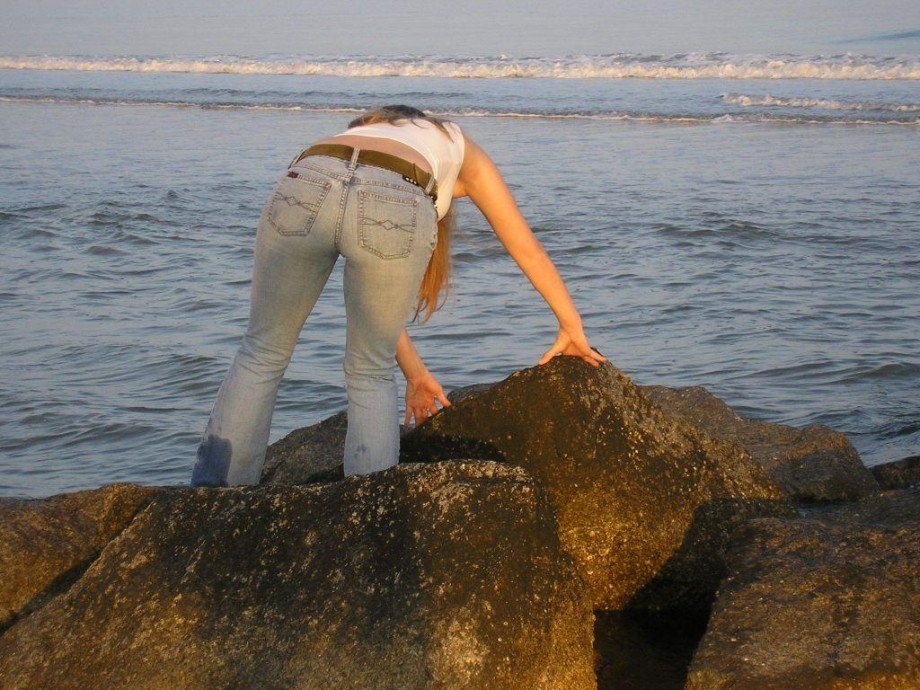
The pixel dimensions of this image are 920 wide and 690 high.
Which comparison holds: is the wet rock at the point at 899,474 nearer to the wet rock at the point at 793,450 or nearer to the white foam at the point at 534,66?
the wet rock at the point at 793,450

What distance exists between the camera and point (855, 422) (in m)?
6.32

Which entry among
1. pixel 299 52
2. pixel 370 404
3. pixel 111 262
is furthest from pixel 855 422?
pixel 299 52

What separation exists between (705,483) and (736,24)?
120 ft

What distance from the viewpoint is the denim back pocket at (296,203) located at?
131 inches

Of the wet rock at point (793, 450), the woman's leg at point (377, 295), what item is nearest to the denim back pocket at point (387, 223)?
the woman's leg at point (377, 295)

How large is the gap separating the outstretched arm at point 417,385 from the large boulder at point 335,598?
1.07m

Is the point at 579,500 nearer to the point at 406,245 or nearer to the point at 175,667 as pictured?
the point at 406,245

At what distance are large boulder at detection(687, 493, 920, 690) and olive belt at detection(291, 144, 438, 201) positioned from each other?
1.38 metres

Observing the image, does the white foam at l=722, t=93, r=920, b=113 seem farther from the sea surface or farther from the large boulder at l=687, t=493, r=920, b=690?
the large boulder at l=687, t=493, r=920, b=690

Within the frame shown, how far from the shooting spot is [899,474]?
4840 mm

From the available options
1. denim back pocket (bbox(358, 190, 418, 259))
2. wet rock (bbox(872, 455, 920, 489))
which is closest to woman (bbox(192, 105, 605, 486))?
denim back pocket (bbox(358, 190, 418, 259))

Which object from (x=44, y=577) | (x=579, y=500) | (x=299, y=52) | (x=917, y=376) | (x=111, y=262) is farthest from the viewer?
(x=299, y=52)

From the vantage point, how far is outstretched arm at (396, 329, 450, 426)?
405 cm

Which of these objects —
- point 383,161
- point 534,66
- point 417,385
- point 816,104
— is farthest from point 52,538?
point 534,66
